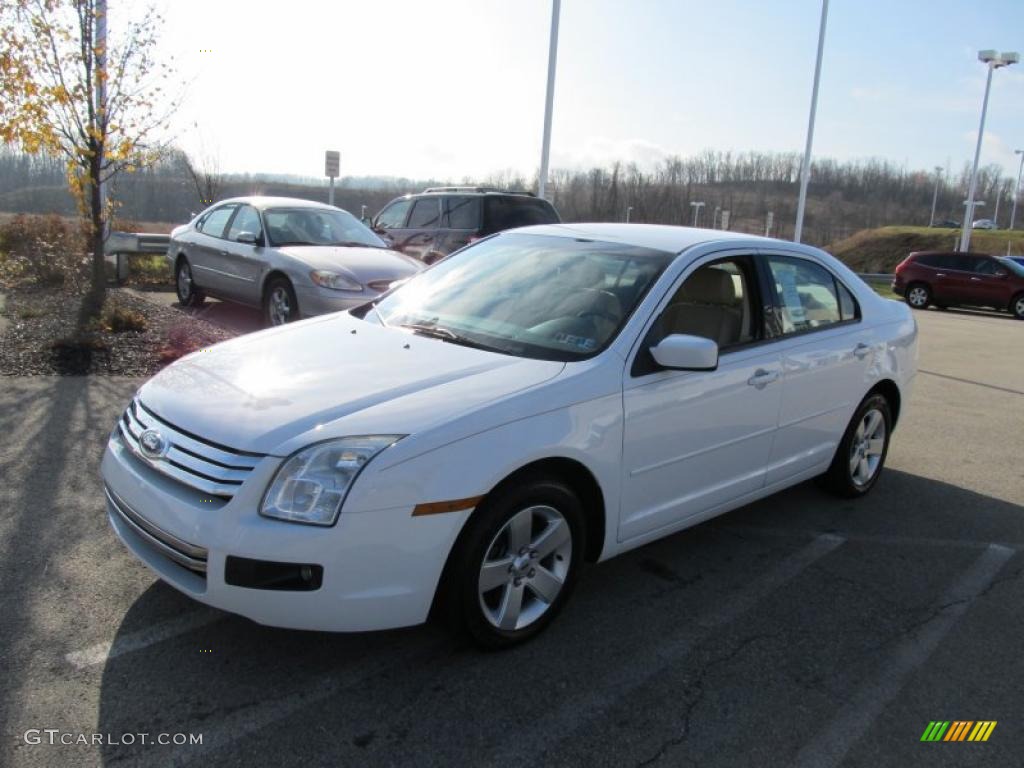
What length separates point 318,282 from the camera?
8.48 m

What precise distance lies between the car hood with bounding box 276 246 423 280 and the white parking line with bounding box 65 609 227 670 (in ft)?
18.8

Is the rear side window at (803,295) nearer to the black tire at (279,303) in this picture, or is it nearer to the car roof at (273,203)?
the black tire at (279,303)

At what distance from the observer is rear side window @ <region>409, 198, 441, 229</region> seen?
531 inches

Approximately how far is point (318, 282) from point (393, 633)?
5.84 m

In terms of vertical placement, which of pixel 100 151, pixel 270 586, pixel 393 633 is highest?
pixel 100 151

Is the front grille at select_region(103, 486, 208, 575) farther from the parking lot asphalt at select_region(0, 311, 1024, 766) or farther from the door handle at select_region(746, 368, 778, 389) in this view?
the door handle at select_region(746, 368, 778, 389)

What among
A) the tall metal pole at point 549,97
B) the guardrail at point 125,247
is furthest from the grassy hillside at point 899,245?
the guardrail at point 125,247

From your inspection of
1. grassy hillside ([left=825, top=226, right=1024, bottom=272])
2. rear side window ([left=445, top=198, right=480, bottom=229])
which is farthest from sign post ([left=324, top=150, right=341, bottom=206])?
grassy hillside ([left=825, top=226, right=1024, bottom=272])

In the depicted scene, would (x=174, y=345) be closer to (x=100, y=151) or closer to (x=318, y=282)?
(x=318, y=282)

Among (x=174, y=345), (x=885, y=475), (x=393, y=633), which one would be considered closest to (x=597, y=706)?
(x=393, y=633)

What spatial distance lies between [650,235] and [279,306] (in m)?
5.74

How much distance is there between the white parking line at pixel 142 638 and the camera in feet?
9.51

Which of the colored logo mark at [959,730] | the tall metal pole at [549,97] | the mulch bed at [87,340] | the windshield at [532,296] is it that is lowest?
the colored logo mark at [959,730]

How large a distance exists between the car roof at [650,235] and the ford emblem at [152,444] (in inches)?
93.5
